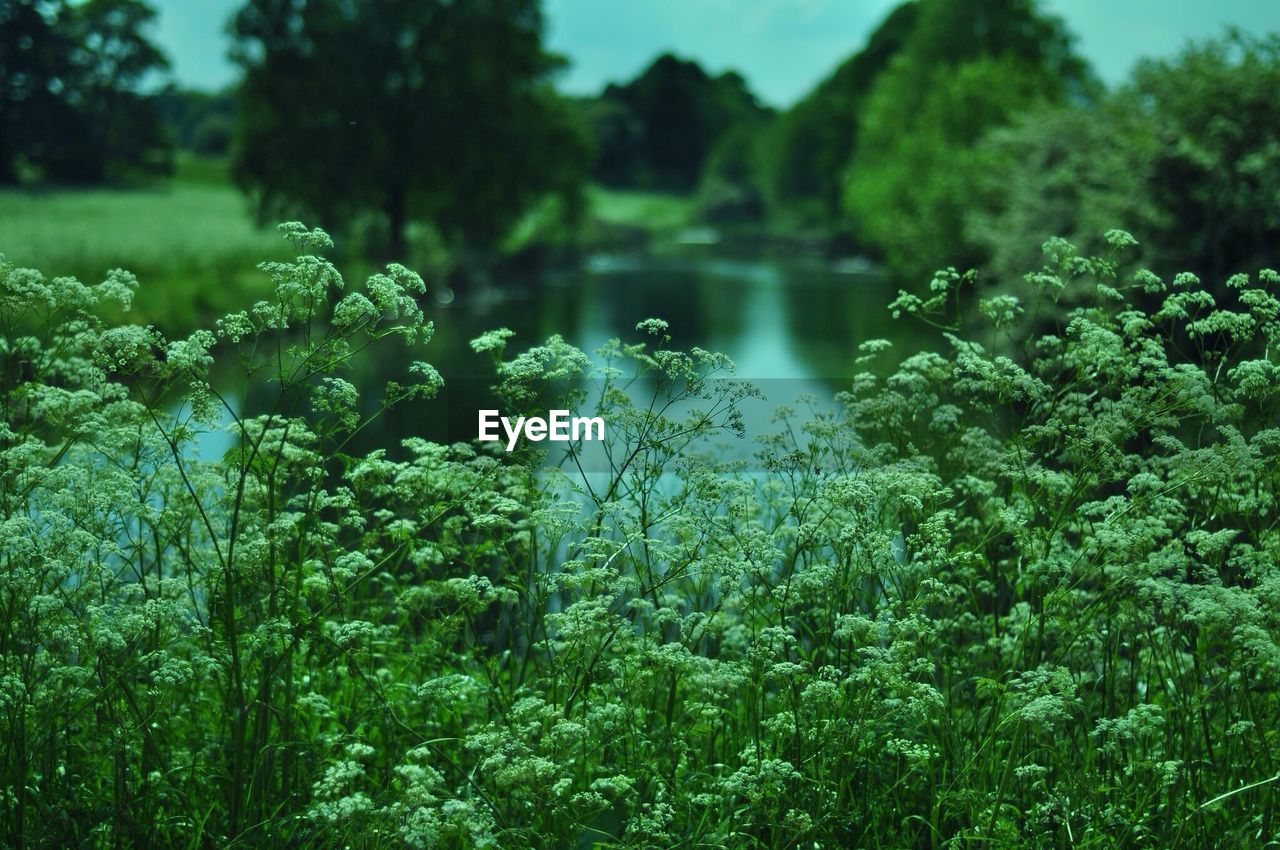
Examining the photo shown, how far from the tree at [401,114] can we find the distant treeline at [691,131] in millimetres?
49

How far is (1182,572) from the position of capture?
3.37 m

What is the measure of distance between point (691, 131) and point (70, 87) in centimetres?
2064

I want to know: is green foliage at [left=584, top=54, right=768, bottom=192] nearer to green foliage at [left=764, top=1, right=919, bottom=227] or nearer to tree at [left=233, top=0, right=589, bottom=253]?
green foliage at [left=764, top=1, right=919, bottom=227]

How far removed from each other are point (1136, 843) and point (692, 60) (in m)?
34.8

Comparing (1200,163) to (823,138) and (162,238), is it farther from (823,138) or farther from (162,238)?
(823,138)

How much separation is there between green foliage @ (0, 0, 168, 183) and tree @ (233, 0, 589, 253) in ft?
16.5

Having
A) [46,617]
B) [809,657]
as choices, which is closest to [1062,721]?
[809,657]

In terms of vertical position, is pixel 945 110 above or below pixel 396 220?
above

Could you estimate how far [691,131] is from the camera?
37.0 meters

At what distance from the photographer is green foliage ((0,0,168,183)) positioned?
1905 centimetres

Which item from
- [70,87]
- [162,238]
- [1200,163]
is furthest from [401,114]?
[1200,163]

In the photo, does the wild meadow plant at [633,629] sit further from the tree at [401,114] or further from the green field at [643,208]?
the green field at [643,208]

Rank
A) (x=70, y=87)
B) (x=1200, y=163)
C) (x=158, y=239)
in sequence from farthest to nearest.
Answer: (x=158, y=239)
(x=70, y=87)
(x=1200, y=163)

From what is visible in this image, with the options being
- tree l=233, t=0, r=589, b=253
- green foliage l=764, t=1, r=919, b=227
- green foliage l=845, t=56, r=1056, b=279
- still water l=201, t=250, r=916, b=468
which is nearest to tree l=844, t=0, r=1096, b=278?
green foliage l=845, t=56, r=1056, b=279
